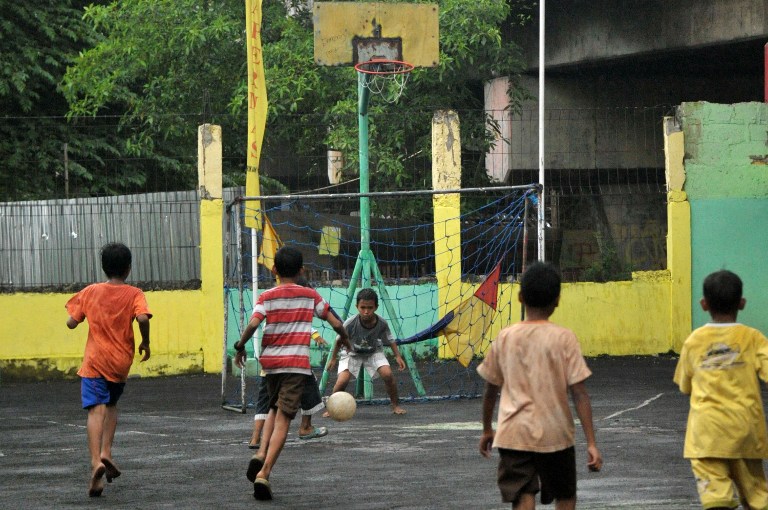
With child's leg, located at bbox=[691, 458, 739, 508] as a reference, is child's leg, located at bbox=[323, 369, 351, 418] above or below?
below

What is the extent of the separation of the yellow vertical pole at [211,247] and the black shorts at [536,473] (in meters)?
12.2

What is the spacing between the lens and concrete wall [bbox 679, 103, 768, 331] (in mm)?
Answer: 18188

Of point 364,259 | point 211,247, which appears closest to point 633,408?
point 364,259

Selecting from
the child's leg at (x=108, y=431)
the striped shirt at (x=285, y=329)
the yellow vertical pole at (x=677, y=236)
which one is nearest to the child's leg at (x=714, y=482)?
the striped shirt at (x=285, y=329)

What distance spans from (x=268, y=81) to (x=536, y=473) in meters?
15.4

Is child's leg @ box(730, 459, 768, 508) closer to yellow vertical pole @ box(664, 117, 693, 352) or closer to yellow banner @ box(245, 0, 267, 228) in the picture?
yellow banner @ box(245, 0, 267, 228)

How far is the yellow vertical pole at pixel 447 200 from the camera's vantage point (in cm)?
1786

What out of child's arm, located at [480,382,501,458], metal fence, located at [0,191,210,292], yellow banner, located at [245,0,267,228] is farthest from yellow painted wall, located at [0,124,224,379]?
child's arm, located at [480,382,501,458]

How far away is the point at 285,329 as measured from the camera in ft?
27.4

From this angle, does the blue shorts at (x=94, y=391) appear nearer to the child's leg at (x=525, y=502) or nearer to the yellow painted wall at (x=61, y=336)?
the child's leg at (x=525, y=502)

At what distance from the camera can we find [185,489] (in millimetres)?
8234

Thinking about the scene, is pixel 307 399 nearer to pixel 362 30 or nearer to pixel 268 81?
pixel 362 30

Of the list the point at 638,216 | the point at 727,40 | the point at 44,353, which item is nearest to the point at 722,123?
the point at 638,216

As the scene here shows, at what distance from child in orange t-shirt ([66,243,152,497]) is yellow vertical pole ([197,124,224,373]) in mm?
8776
